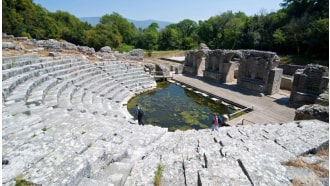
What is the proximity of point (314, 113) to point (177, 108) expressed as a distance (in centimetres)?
651

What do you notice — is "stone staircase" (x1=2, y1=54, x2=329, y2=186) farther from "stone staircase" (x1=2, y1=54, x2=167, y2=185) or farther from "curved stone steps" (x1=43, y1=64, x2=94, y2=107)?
"curved stone steps" (x1=43, y1=64, x2=94, y2=107)

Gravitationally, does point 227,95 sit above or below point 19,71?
below

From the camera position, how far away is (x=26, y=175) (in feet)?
10.3

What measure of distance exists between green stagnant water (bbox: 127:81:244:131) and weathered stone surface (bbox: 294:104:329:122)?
3687 millimetres

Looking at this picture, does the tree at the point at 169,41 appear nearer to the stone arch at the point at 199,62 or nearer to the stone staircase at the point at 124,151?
the stone arch at the point at 199,62

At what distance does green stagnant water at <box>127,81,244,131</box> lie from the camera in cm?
1079

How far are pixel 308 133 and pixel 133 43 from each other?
50.0m

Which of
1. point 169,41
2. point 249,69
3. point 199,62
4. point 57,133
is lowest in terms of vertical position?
point 57,133

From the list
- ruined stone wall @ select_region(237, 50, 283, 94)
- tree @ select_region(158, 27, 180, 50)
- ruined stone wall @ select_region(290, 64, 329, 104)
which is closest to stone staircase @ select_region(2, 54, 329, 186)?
ruined stone wall @ select_region(290, 64, 329, 104)

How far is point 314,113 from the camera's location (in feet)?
29.0

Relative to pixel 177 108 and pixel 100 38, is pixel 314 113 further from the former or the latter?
pixel 100 38

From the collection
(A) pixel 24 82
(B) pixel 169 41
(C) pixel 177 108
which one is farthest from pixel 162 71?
(B) pixel 169 41

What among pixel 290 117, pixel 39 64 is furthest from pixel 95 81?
pixel 290 117

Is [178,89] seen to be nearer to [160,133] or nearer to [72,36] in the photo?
[160,133]
